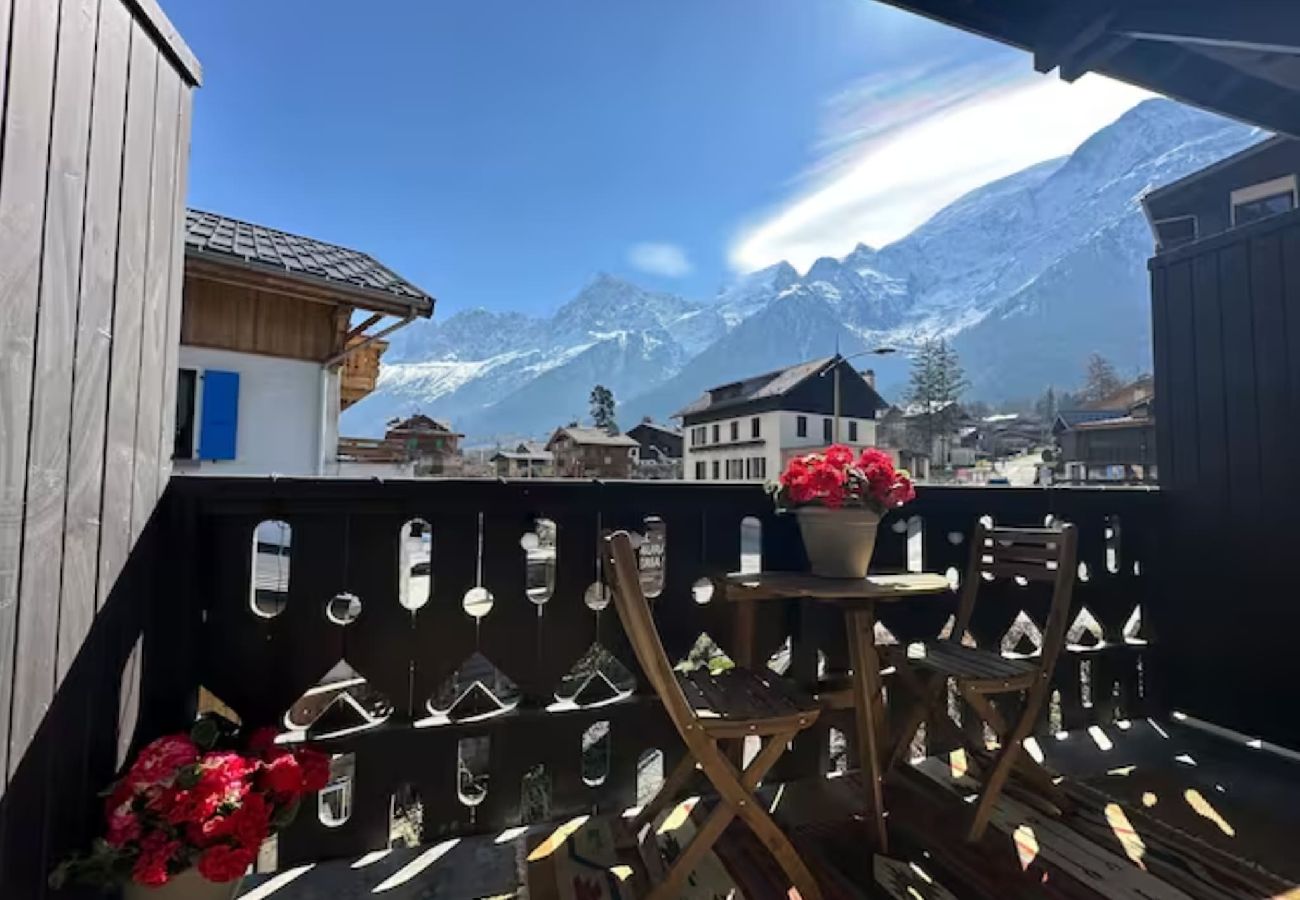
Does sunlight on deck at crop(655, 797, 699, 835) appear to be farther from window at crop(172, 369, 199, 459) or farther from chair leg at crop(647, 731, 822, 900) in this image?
window at crop(172, 369, 199, 459)

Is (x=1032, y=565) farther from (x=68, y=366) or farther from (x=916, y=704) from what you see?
(x=68, y=366)

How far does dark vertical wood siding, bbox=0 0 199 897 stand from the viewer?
1.03 meters

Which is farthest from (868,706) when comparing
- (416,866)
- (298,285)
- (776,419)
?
(776,419)

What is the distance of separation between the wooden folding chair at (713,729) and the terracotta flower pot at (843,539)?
0.49m

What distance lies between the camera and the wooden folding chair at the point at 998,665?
1.80 m

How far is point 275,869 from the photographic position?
170 cm

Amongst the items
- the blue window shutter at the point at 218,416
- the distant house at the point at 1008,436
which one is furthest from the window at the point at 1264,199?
the distant house at the point at 1008,436

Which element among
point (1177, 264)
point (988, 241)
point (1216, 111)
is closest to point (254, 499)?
point (1216, 111)

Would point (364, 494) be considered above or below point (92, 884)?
above

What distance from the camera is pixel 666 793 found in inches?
71.1

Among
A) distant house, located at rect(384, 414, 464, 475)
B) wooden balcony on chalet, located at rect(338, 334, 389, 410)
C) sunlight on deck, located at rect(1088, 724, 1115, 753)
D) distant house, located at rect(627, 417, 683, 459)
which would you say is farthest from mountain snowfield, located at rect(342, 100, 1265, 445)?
sunlight on deck, located at rect(1088, 724, 1115, 753)

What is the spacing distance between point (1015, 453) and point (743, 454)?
23279 mm

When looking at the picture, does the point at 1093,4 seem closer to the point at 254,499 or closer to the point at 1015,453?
the point at 254,499

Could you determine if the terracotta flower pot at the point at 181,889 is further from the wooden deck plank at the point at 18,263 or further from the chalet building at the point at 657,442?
the chalet building at the point at 657,442
